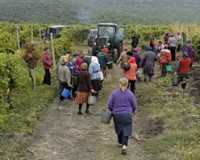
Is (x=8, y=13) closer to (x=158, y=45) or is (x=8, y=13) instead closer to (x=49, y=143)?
(x=158, y=45)

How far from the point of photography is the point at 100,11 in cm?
6725

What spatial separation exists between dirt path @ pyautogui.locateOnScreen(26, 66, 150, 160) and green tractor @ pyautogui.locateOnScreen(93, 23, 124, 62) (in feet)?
29.0

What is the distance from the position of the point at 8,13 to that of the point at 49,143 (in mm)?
49451

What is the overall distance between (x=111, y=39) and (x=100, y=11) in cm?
3920

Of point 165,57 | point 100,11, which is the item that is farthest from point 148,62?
point 100,11

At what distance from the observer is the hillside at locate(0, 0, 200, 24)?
59.6 metres

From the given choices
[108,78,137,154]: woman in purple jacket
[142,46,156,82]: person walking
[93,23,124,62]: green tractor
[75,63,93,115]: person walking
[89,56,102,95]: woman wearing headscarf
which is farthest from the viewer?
[93,23,124,62]: green tractor

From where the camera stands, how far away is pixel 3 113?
1531cm

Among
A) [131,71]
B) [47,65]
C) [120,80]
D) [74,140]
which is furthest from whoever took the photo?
[47,65]

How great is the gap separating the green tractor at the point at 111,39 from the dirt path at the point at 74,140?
29.0 ft

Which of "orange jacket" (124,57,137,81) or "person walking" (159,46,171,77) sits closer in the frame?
"orange jacket" (124,57,137,81)

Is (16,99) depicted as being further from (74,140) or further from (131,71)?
(74,140)

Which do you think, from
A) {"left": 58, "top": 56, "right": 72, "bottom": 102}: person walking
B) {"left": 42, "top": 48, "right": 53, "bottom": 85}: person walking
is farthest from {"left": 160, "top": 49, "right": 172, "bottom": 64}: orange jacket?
{"left": 58, "top": 56, "right": 72, "bottom": 102}: person walking

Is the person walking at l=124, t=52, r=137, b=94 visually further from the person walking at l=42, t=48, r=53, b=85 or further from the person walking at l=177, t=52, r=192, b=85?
the person walking at l=42, t=48, r=53, b=85
